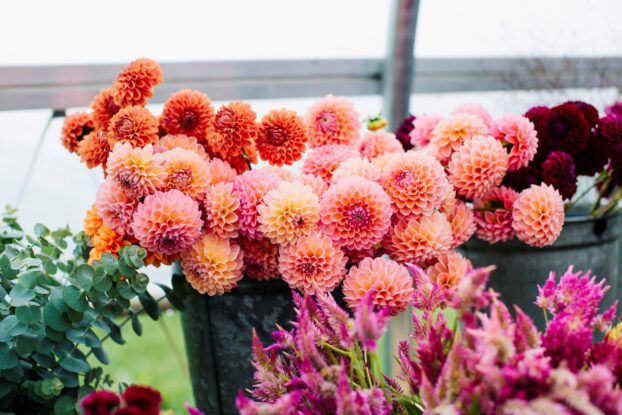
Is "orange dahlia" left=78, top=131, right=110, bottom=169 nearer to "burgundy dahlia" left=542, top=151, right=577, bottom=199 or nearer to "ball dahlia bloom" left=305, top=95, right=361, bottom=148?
"ball dahlia bloom" left=305, top=95, right=361, bottom=148

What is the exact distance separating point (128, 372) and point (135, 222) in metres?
1.34

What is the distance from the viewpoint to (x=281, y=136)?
2.94 feet

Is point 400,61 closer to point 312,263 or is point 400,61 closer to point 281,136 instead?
point 281,136

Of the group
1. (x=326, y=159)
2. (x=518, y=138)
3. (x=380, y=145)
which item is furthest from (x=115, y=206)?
(x=518, y=138)

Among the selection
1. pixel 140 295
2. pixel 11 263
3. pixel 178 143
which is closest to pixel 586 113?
pixel 178 143

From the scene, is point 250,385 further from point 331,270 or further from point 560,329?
point 560,329

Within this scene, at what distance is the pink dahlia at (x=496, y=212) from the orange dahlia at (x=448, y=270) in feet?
0.38

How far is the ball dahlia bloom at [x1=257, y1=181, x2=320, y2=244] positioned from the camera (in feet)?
2.53

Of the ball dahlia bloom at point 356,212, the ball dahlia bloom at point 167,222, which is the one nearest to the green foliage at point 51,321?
the ball dahlia bloom at point 167,222

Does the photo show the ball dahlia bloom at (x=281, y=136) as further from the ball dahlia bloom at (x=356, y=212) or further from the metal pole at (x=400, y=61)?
the metal pole at (x=400, y=61)

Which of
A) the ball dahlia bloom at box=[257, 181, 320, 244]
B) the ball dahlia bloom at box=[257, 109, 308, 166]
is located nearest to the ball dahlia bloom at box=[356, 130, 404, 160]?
the ball dahlia bloom at box=[257, 109, 308, 166]

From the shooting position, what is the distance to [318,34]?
5.85 ft

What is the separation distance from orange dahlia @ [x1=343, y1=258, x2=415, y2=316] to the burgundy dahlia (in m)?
0.29

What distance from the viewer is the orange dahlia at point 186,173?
80 centimetres
